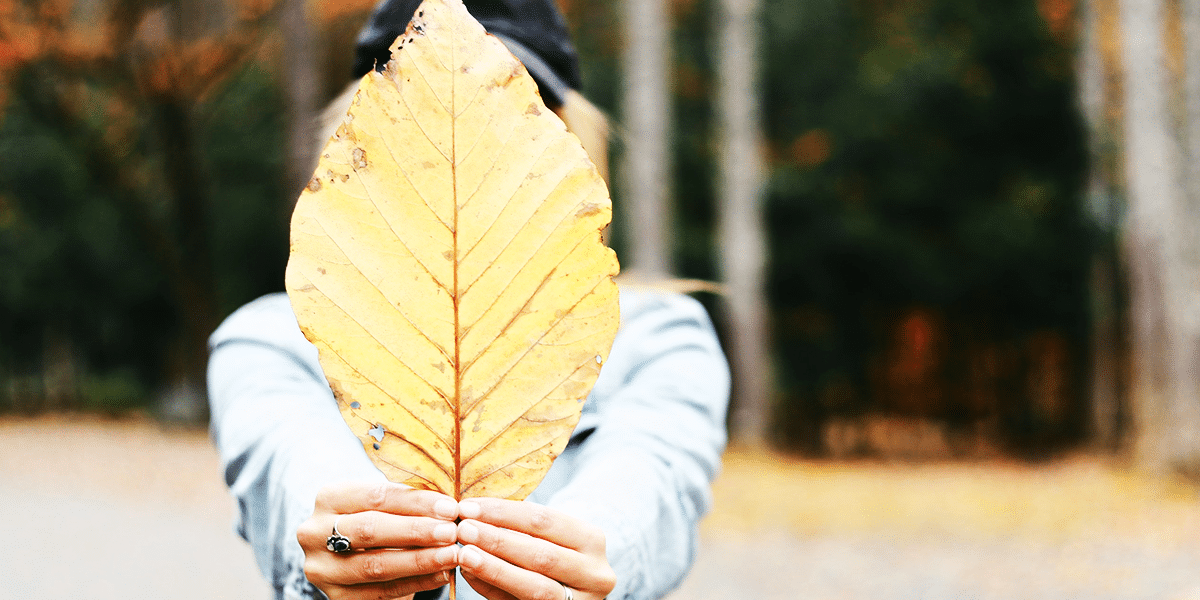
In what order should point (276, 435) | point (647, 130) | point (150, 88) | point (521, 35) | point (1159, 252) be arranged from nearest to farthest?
point (276, 435) → point (521, 35) → point (1159, 252) → point (647, 130) → point (150, 88)

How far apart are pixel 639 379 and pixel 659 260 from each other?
10303 millimetres

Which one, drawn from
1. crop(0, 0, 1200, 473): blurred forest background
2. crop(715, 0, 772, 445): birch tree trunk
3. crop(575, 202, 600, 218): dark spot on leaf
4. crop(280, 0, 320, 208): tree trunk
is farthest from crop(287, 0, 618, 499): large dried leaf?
crop(280, 0, 320, 208): tree trunk

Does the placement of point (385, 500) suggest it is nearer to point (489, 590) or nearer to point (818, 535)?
point (489, 590)

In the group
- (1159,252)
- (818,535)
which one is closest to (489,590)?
(818,535)

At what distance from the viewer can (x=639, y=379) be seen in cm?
118

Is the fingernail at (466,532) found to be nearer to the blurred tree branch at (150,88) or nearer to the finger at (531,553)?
the finger at (531,553)

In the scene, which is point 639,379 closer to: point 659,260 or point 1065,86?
point 659,260

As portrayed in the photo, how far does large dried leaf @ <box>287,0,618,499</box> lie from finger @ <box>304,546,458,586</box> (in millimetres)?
58

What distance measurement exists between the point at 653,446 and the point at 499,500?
496 mm

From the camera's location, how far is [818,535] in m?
8.05

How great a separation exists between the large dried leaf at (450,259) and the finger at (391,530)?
0.10 ft

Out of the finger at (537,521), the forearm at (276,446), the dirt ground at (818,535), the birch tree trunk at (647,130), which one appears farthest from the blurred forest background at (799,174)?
the finger at (537,521)

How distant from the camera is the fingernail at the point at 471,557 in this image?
1.86ft

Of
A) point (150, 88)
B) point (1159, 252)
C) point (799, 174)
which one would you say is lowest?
point (1159, 252)
